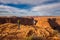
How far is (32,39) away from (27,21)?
41.8 metres

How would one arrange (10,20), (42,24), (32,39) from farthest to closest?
(10,20) → (42,24) → (32,39)

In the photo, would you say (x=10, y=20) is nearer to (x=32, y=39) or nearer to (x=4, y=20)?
(x=4, y=20)

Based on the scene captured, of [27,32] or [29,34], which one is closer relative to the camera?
[29,34]

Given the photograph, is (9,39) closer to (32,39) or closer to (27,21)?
(32,39)

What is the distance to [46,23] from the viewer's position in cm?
4184

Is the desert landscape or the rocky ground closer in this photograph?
the rocky ground

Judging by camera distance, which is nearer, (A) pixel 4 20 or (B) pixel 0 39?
(B) pixel 0 39

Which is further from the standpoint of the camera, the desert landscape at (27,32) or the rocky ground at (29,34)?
the desert landscape at (27,32)

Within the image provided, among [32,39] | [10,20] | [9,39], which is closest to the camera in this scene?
[32,39]

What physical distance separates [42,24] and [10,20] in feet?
58.7

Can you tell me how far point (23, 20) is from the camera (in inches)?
2298

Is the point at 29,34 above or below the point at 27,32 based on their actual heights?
below

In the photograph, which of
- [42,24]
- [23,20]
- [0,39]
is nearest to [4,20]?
[23,20]

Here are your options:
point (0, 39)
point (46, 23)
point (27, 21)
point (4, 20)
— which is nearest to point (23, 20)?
point (27, 21)
